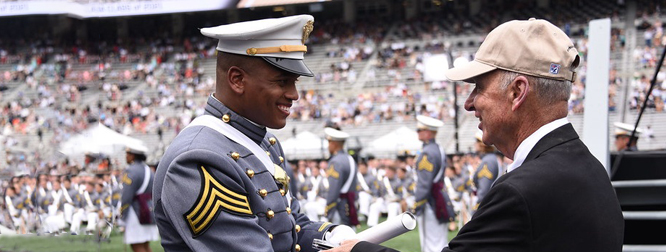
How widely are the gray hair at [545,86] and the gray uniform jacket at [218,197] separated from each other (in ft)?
2.47

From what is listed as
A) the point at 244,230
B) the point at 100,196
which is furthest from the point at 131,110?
the point at 244,230

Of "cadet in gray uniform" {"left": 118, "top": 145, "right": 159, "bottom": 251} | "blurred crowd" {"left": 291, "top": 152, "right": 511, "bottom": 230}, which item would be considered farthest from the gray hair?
"blurred crowd" {"left": 291, "top": 152, "right": 511, "bottom": 230}

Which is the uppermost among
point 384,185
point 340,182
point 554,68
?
point 554,68

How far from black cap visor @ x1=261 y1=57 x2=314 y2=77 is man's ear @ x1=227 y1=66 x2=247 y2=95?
0.28 ft

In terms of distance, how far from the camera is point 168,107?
90.8 ft

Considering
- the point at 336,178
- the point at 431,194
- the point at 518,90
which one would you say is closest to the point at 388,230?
the point at 518,90

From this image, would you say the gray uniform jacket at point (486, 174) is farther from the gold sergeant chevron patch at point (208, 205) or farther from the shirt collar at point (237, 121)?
the gold sergeant chevron patch at point (208, 205)

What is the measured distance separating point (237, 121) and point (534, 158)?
904 millimetres

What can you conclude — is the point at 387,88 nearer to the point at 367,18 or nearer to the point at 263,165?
the point at 367,18

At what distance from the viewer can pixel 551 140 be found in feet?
6.59

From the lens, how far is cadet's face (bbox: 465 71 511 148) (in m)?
2.06

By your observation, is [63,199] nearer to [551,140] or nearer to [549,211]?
[551,140]

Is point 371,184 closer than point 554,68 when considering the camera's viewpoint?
No

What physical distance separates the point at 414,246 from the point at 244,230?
8867mm
